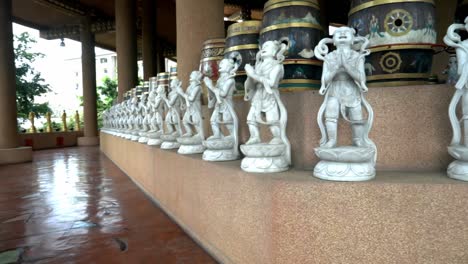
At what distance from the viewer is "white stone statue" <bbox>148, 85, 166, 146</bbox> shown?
3896 millimetres

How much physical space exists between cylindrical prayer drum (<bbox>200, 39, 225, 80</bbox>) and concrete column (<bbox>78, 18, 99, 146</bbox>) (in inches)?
434

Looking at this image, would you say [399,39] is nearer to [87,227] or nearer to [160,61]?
[87,227]

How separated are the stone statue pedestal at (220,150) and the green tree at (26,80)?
14043mm

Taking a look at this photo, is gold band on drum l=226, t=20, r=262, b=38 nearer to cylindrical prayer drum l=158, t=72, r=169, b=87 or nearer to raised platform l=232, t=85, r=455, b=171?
raised platform l=232, t=85, r=455, b=171

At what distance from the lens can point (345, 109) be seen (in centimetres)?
177

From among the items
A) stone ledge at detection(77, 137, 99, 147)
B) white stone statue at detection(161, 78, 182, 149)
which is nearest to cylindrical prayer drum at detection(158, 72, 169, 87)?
white stone statue at detection(161, 78, 182, 149)

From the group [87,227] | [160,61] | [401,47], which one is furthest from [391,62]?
[160,61]

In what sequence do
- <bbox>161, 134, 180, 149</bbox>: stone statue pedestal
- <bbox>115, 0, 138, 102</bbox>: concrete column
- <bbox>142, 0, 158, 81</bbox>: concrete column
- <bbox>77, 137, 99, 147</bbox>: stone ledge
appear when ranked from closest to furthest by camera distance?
1. <bbox>161, 134, 180, 149</bbox>: stone statue pedestal
2. <bbox>115, 0, 138, 102</bbox>: concrete column
3. <bbox>142, 0, 158, 81</bbox>: concrete column
4. <bbox>77, 137, 99, 147</bbox>: stone ledge

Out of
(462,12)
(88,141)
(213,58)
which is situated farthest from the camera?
(88,141)

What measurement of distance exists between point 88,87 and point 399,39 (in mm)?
13019

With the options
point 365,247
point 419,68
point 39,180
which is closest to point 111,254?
point 365,247

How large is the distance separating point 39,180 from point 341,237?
554 cm

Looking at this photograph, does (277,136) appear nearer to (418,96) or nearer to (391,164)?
(391,164)

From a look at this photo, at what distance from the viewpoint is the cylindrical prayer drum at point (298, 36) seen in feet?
7.72
